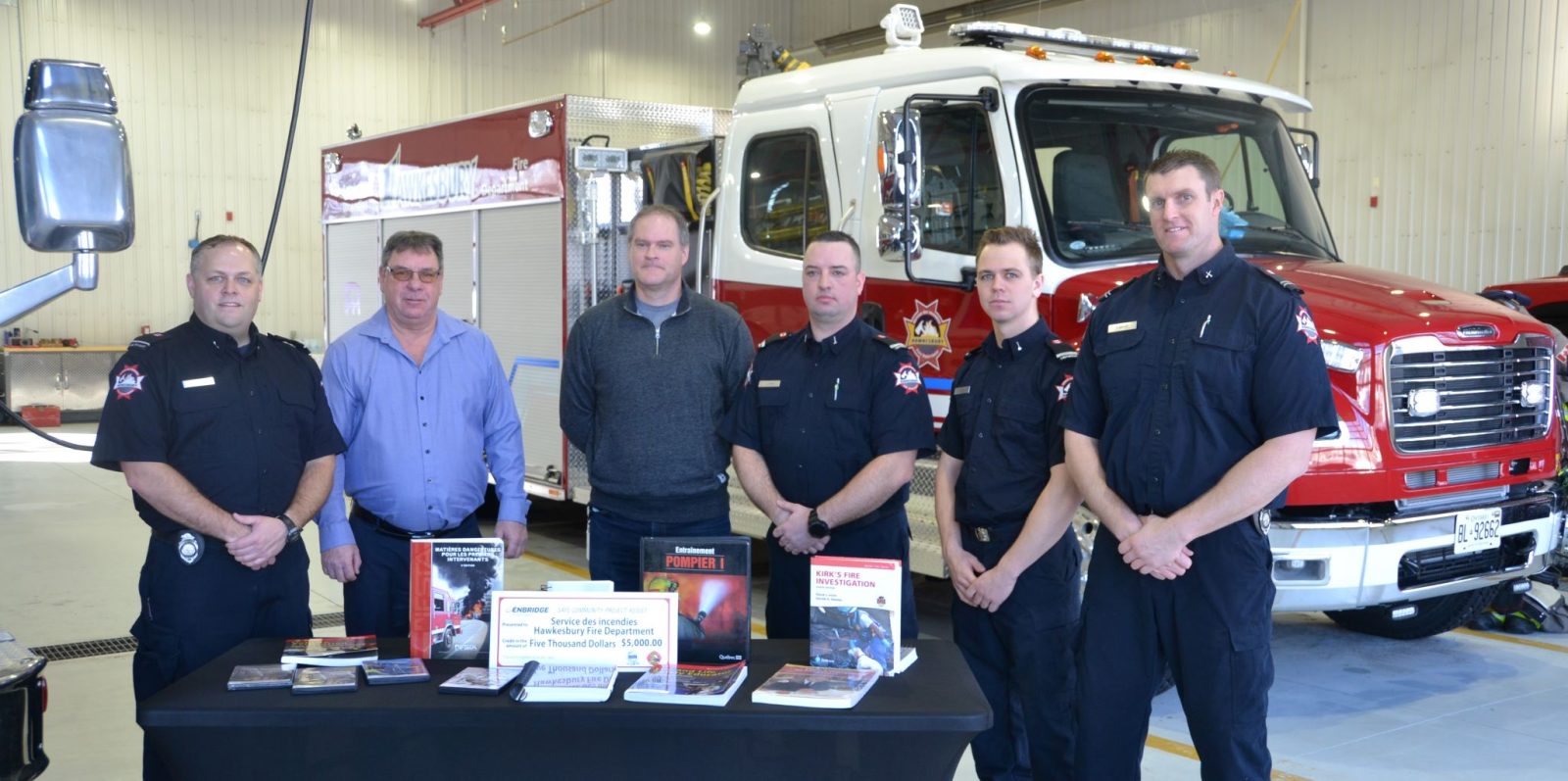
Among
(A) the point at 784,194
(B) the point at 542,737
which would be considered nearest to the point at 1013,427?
(B) the point at 542,737

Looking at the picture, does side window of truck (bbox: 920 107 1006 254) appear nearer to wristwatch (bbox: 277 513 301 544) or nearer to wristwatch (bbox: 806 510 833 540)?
wristwatch (bbox: 806 510 833 540)

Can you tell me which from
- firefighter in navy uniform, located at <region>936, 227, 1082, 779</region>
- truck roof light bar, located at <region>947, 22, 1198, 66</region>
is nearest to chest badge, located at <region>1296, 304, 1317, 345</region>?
firefighter in navy uniform, located at <region>936, 227, 1082, 779</region>

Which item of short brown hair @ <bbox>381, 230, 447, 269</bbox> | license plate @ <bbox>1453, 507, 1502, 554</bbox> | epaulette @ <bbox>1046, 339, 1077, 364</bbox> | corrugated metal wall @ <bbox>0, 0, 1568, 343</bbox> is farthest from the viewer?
corrugated metal wall @ <bbox>0, 0, 1568, 343</bbox>

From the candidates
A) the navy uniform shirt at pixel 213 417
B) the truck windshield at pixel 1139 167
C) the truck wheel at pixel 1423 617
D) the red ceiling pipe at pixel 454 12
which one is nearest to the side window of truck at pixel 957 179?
the truck windshield at pixel 1139 167

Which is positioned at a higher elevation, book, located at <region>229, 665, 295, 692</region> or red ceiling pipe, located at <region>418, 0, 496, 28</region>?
red ceiling pipe, located at <region>418, 0, 496, 28</region>

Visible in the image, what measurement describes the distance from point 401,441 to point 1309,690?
3679 mm

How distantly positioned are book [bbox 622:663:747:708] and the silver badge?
1.37 m

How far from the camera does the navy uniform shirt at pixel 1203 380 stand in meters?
3.10

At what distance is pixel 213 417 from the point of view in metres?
3.41

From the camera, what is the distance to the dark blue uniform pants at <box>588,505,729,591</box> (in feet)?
12.9

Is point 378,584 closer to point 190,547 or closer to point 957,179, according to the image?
point 190,547

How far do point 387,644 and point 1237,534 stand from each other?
76.8 inches

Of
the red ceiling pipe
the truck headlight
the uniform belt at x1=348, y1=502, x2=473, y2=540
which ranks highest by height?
the red ceiling pipe

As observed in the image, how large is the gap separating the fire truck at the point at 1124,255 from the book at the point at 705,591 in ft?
7.18
